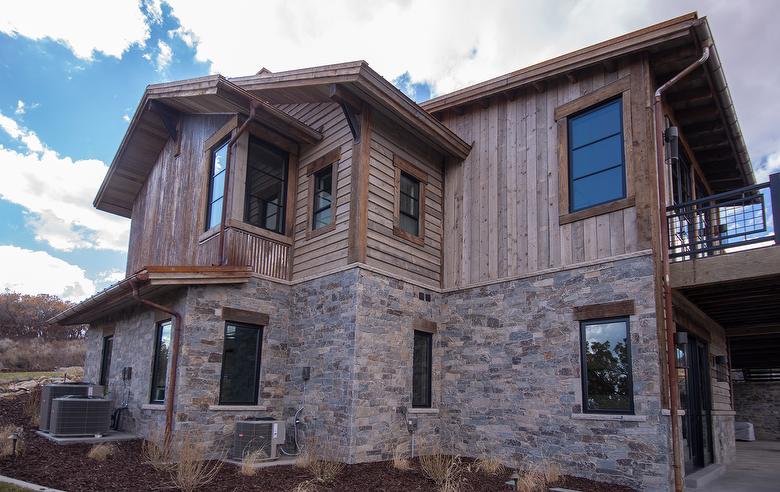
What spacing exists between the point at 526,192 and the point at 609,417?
4.18m

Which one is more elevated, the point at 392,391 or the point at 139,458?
the point at 392,391

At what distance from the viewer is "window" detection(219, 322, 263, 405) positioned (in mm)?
9820

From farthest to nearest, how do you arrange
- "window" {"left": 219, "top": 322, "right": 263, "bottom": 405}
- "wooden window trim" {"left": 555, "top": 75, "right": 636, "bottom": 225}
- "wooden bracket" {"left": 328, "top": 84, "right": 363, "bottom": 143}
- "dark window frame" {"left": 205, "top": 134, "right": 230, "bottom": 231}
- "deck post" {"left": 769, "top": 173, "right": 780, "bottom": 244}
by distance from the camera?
"dark window frame" {"left": 205, "top": 134, "right": 230, "bottom": 231} < "window" {"left": 219, "top": 322, "right": 263, "bottom": 405} < "wooden bracket" {"left": 328, "top": 84, "right": 363, "bottom": 143} < "wooden window trim" {"left": 555, "top": 75, "right": 636, "bottom": 225} < "deck post" {"left": 769, "top": 173, "right": 780, "bottom": 244}

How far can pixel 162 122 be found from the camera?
1376 centimetres

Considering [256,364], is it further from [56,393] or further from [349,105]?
[349,105]

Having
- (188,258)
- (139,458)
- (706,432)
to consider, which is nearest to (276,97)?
(188,258)

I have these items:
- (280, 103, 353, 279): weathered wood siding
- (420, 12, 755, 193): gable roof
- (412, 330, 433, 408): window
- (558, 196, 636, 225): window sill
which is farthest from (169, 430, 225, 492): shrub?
(420, 12, 755, 193): gable roof

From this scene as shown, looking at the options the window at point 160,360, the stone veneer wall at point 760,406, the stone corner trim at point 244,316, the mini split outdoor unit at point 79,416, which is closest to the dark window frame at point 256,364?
the stone corner trim at point 244,316

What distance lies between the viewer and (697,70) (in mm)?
9227

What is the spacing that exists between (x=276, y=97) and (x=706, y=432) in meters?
10.8

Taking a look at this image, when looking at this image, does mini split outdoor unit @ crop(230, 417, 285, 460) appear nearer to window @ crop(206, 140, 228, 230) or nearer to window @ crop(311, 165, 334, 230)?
window @ crop(311, 165, 334, 230)

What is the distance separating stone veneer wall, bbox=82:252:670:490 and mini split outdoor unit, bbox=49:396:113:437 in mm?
629

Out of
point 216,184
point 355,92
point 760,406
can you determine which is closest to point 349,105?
point 355,92

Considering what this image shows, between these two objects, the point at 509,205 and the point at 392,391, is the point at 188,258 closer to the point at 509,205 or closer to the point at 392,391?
the point at 392,391
